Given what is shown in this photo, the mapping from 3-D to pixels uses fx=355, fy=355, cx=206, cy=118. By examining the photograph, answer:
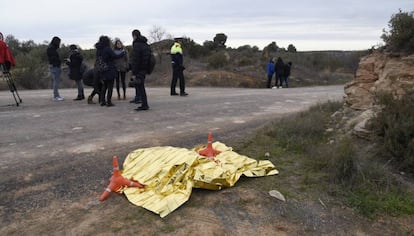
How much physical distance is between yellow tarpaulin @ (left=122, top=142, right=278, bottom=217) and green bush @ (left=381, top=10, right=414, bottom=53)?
154 inches

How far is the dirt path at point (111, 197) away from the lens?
3.41 metres

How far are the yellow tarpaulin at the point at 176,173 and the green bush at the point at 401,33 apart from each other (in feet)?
12.9

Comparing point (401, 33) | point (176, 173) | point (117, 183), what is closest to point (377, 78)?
point (401, 33)

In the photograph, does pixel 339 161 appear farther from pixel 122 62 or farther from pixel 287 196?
pixel 122 62

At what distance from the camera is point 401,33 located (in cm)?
662

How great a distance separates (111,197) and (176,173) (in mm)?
803

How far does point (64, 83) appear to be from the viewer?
1853 cm

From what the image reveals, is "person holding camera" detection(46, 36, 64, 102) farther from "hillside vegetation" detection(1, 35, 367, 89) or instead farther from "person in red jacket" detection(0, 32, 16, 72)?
"hillside vegetation" detection(1, 35, 367, 89)

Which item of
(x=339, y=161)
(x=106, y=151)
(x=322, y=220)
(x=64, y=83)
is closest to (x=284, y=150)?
(x=339, y=161)

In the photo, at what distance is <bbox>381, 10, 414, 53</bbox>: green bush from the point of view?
640cm

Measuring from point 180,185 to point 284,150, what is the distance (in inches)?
85.3

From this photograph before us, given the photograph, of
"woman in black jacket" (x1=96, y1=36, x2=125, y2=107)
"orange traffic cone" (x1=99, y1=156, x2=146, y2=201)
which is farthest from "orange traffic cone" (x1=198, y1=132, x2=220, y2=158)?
"woman in black jacket" (x1=96, y1=36, x2=125, y2=107)

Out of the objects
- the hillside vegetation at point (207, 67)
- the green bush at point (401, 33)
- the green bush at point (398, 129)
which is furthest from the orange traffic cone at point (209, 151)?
the hillside vegetation at point (207, 67)

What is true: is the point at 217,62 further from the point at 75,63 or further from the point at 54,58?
the point at 54,58
